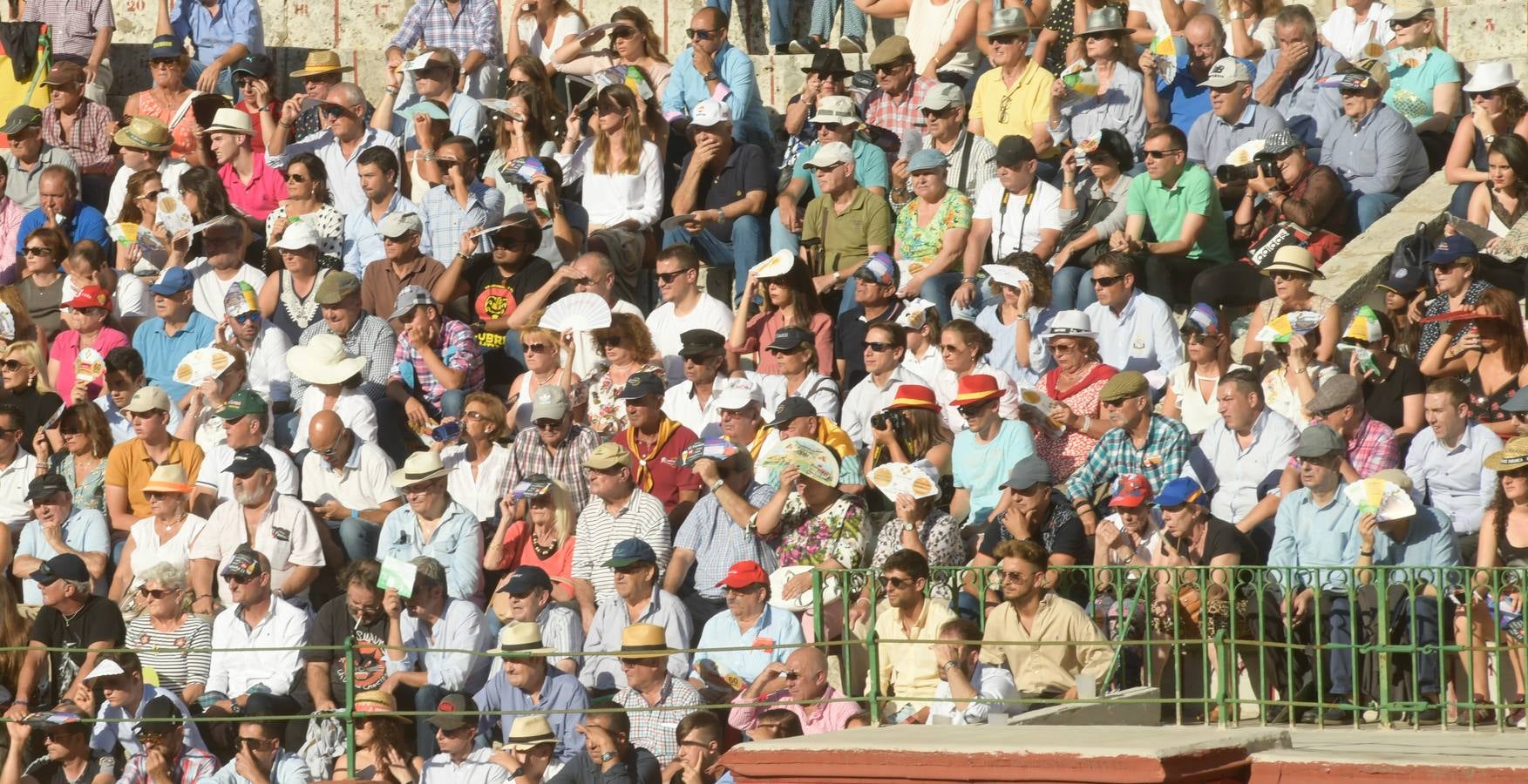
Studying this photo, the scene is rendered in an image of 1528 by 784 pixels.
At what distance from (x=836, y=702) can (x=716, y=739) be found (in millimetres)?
572

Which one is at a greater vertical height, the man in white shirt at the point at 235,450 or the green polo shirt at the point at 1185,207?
the green polo shirt at the point at 1185,207

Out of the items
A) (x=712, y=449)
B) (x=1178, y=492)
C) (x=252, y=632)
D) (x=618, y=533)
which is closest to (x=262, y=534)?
(x=252, y=632)

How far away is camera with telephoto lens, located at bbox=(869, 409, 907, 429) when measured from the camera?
12.8 metres

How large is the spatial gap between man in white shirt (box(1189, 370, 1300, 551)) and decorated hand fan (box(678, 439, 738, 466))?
2.17 metres

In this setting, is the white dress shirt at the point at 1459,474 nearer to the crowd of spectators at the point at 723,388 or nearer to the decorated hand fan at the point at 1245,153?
the crowd of spectators at the point at 723,388

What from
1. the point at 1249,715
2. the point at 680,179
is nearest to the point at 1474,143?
the point at 680,179

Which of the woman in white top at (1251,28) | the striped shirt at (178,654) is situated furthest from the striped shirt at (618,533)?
the woman in white top at (1251,28)

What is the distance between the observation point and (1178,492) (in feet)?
A: 37.1

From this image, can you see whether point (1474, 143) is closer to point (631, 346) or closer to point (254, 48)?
point (631, 346)

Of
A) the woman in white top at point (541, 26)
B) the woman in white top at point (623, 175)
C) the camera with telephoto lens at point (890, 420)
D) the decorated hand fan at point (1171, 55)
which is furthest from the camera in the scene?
the woman in white top at point (541, 26)

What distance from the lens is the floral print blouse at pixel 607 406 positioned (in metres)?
13.8

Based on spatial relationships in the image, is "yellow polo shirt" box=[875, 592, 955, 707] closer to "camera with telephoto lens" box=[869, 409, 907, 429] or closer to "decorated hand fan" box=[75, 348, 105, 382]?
"camera with telephoto lens" box=[869, 409, 907, 429]

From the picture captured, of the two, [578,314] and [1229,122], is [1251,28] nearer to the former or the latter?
[1229,122]

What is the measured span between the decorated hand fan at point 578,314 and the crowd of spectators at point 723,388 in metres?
0.06
